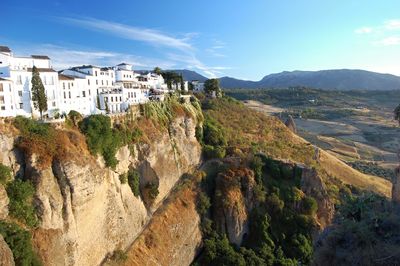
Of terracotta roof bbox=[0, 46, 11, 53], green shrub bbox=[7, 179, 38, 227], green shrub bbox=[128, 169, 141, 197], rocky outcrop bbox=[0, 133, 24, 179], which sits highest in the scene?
terracotta roof bbox=[0, 46, 11, 53]

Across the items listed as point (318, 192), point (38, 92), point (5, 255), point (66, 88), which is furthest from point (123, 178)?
point (318, 192)

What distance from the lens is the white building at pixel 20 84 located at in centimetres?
2923

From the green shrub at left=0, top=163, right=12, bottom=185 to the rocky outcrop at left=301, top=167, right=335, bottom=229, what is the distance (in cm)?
3135

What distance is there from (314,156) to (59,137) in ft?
135

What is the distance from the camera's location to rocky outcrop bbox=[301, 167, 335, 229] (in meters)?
41.5

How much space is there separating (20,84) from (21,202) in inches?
497

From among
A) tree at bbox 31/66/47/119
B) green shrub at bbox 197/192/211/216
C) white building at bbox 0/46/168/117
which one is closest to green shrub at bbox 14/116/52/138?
white building at bbox 0/46/168/117

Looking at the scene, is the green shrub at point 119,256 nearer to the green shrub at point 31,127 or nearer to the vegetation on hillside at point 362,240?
the green shrub at point 31,127

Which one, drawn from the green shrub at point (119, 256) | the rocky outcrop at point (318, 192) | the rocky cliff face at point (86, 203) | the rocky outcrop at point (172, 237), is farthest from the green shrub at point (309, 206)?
the green shrub at point (119, 256)

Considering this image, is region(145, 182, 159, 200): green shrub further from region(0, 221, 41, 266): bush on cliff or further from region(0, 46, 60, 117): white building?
region(0, 221, 41, 266): bush on cliff

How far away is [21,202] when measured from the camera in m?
22.3

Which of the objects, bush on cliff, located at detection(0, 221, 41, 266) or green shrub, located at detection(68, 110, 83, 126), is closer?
bush on cliff, located at detection(0, 221, 41, 266)

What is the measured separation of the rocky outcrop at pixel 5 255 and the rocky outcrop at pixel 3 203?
3122 mm

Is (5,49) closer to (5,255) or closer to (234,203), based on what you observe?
(5,255)
